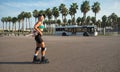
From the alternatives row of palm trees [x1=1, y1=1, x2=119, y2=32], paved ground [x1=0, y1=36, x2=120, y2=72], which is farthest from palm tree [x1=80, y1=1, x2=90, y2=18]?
paved ground [x1=0, y1=36, x2=120, y2=72]

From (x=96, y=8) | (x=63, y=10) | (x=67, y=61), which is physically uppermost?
(x=63, y=10)

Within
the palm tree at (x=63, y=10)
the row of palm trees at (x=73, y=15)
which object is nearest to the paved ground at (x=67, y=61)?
the row of palm trees at (x=73, y=15)

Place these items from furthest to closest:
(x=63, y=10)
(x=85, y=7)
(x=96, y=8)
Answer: (x=63, y=10)
(x=85, y=7)
(x=96, y=8)

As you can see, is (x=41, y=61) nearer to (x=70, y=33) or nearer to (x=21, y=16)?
(x=70, y=33)

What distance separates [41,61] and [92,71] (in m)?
2.39

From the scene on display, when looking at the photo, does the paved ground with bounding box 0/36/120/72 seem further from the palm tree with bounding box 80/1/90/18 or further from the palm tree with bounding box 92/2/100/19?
the palm tree with bounding box 80/1/90/18

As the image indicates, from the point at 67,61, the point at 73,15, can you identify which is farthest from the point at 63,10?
the point at 67,61

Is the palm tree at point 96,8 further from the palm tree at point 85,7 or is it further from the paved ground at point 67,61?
the paved ground at point 67,61

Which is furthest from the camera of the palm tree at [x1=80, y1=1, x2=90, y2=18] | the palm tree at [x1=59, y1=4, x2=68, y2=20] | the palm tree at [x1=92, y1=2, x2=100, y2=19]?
the palm tree at [x1=59, y1=4, x2=68, y2=20]

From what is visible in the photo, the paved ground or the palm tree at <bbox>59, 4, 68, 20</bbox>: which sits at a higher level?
the palm tree at <bbox>59, 4, 68, 20</bbox>

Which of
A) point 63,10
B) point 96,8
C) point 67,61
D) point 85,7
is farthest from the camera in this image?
point 63,10

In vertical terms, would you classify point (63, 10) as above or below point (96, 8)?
above

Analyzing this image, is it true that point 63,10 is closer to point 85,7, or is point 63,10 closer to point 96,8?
point 85,7

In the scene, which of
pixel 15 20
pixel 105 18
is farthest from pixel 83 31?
pixel 15 20
